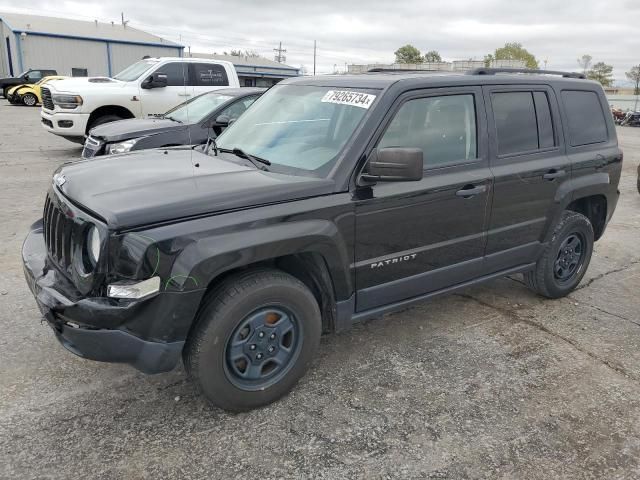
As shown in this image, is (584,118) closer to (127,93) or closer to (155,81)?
(155,81)

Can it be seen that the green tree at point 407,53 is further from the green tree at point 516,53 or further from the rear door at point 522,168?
the rear door at point 522,168

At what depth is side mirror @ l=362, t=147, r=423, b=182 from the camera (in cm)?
288

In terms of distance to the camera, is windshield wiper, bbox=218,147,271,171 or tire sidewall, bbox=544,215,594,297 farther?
tire sidewall, bbox=544,215,594,297

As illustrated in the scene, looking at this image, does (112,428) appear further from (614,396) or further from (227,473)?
(614,396)

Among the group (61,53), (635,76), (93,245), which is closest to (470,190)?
(93,245)

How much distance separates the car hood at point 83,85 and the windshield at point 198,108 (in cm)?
236

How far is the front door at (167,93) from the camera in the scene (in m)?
10.6

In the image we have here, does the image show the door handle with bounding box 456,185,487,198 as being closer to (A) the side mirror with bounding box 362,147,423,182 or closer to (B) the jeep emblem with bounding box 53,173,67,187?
(A) the side mirror with bounding box 362,147,423,182

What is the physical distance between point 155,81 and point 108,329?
9128 mm

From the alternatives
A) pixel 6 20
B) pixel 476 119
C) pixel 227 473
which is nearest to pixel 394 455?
pixel 227 473

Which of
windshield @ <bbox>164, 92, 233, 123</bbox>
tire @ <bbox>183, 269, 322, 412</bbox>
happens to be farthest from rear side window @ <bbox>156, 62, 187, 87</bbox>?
tire @ <bbox>183, 269, 322, 412</bbox>

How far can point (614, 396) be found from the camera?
323 cm

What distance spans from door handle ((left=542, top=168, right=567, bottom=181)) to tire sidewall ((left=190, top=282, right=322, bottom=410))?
2187 millimetres

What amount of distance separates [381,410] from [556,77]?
3.10 m
